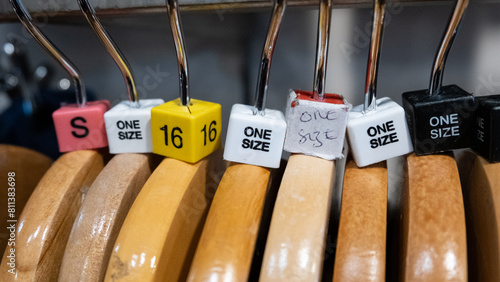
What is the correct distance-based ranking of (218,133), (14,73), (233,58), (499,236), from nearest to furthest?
1. (499,236)
2. (218,133)
3. (233,58)
4. (14,73)

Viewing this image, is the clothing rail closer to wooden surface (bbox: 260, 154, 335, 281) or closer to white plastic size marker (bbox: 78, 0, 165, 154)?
white plastic size marker (bbox: 78, 0, 165, 154)

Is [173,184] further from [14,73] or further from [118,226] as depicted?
[14,73]

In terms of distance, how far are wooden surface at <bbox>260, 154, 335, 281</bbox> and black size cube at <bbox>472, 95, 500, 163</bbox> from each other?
15 centimetres

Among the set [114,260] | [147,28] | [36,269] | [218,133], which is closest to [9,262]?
[36,269]

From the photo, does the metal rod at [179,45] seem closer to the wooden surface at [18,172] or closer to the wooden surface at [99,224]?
the wooden surface at [99,224]

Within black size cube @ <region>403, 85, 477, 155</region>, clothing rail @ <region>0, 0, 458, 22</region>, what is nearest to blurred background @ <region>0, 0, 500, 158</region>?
clothing rail @ <region>0, 0, 458, 22</region>

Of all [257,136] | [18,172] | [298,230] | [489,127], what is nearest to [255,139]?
[257,136]

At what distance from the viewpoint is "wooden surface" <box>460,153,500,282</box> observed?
13.1 inches

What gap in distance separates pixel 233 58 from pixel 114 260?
0.34 meters

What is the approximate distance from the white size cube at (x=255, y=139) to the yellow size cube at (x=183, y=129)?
0.03 metres

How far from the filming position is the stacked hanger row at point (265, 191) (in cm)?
32

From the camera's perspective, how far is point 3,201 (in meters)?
0.53

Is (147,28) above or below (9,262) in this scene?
above

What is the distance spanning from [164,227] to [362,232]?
6.7 inches
